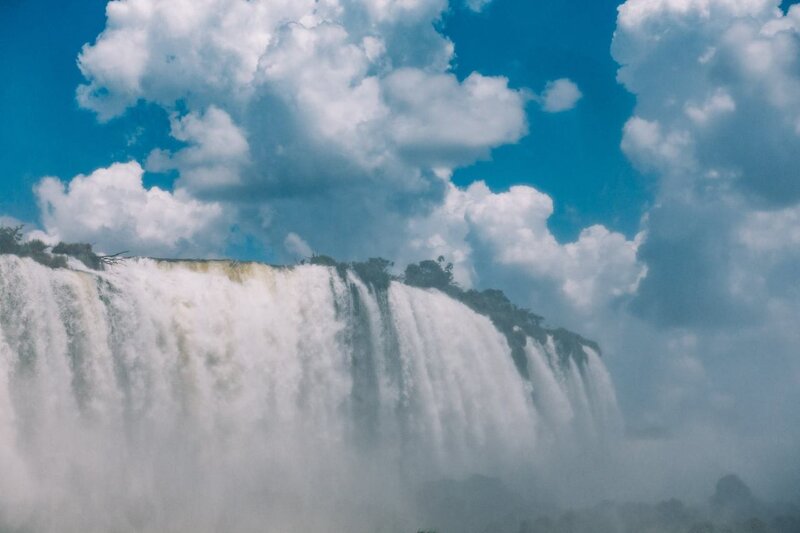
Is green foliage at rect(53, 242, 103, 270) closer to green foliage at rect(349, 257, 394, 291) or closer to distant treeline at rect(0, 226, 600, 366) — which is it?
distant treeline at rect(0, 226, 600, 366)

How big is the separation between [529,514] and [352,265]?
1333 cm

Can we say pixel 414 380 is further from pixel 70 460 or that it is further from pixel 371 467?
pixel 70 460

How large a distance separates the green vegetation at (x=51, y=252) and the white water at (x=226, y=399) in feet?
1.78

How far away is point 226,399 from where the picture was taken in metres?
27.5

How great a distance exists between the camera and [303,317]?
31.4 meters

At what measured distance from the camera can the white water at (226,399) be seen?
21.4 metres

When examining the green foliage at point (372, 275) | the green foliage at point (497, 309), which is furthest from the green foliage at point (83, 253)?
the green foliage at point (497, 309)

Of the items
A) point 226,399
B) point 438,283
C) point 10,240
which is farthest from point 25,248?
point 438,283

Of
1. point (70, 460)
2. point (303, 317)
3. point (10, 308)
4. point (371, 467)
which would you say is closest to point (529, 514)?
point (371, 467)

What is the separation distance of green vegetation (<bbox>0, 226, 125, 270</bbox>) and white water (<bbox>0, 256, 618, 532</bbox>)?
543 mm

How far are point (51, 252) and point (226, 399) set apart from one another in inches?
322

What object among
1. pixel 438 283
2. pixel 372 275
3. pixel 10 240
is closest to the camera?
pixel 10 240

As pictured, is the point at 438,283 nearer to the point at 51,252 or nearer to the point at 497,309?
the point at 497,309

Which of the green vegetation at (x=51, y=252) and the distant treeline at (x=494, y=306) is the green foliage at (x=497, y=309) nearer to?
the distant treeline at (x=494, y=306)
